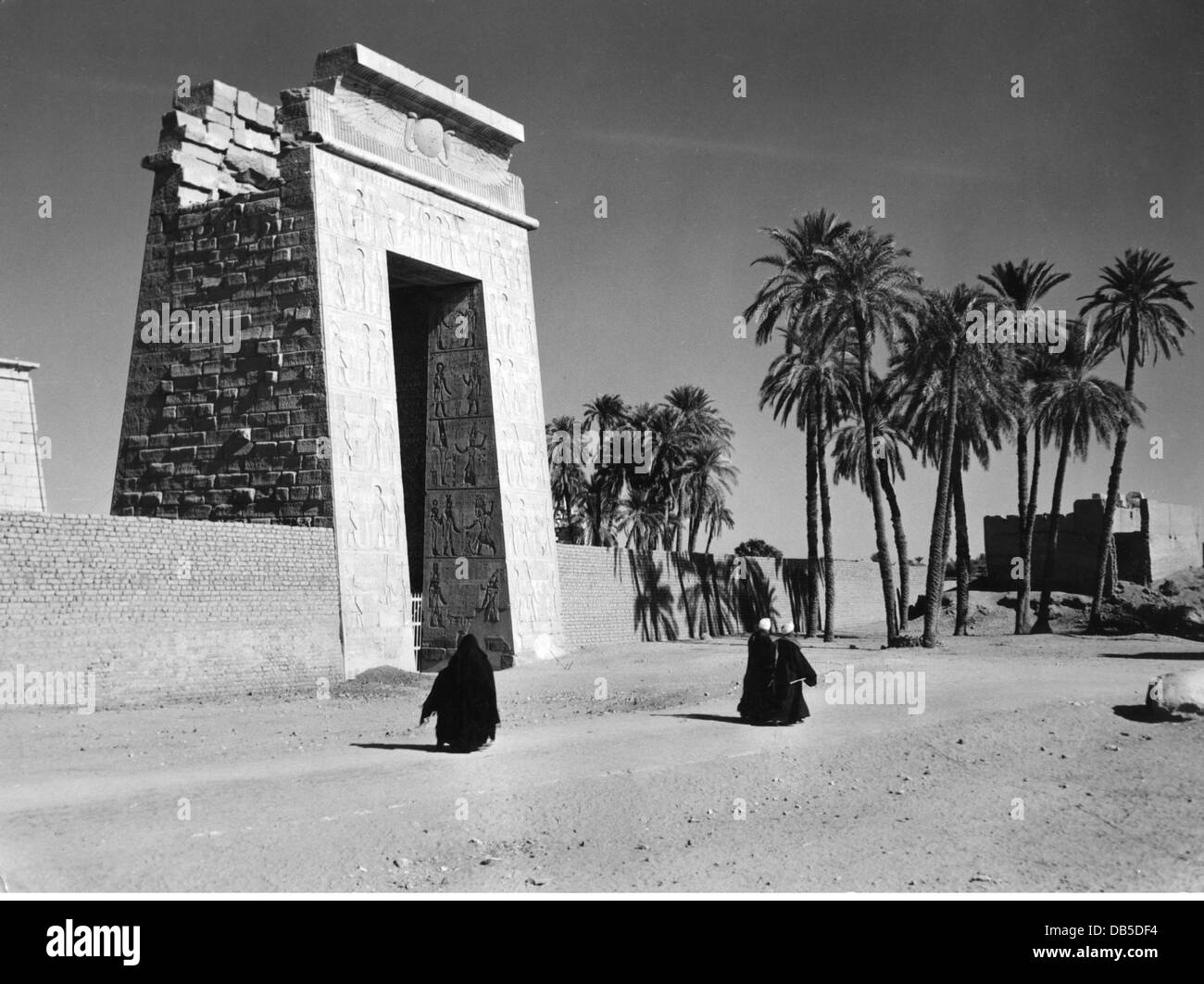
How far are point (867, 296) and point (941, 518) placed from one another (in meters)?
5.66

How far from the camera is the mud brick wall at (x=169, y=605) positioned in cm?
1533

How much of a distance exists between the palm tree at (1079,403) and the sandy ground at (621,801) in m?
18.3

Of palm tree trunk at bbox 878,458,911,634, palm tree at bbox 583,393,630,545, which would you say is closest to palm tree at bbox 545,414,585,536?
palm tree at bbox 583,393,630,545

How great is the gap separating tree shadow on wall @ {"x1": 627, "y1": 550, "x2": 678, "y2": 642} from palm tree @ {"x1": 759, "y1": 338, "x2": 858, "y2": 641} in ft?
13.6

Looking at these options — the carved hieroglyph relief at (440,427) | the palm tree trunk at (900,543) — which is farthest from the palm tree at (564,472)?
the carved hieroglyph relief at (440,427)

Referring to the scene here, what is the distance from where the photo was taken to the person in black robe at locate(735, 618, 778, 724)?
46.2 ft

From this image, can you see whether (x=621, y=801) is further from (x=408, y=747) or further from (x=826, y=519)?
(x=826, y=519)

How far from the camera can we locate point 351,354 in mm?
21312

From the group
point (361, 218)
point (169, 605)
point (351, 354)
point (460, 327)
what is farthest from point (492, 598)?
point (169, 605)

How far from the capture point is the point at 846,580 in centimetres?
4788

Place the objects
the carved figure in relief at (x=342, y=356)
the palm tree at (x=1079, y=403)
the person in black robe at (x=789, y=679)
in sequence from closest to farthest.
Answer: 1. the person in black robe at (x=789, y=679)
2. the carved figure in relief at (x=342, y=356)
3. the palm tree at (x=1079, y=403)

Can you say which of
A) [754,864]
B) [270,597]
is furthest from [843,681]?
[754,864]

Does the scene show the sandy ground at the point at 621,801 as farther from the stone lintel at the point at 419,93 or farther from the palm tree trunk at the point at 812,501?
the palm tree trunk at the point at 812,501

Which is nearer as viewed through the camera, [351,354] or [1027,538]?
[351,354]
